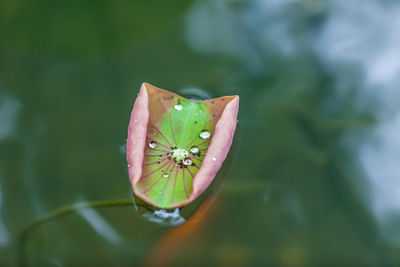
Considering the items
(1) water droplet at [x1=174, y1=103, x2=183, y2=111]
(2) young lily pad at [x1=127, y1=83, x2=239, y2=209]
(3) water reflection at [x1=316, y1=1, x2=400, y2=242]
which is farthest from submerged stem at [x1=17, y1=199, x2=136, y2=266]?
(3) water reflection at [x1=316, y1=1, x2=400, y2=242]

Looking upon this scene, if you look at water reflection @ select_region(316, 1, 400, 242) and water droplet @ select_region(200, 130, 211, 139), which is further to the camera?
water reflection @ select_region(316, 1, 400, 242)

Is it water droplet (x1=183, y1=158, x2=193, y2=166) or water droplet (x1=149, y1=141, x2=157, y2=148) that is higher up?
water droplet (x1=149, y1=141, x2=157, y2=148)

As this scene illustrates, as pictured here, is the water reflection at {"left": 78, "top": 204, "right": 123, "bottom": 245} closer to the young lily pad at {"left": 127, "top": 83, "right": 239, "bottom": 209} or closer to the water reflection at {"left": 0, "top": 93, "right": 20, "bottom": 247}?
the young lily pad at {"left": 127, "top": 83, "right": 239, "bottom": 209}

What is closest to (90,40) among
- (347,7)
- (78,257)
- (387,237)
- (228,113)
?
(228,113)

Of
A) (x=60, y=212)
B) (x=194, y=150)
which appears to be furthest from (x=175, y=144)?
(x=60, y=212)

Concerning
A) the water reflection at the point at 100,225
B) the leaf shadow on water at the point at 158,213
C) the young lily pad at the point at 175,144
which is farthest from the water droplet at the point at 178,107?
the water reflection at the point at 100,225

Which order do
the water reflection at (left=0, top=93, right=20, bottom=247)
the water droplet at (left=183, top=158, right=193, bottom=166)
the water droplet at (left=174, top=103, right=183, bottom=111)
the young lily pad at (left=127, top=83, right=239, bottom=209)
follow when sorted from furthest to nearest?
the water reflection at (left=0, top=93, right=20, bottom=247)
the water droplet at (left=174, top=103, right=183, bottom=111)
the water droplet at (left=183, top=158, right=193, bottom=166)
the young lily pad at (left=127, top=83, right=239, bottom=209)

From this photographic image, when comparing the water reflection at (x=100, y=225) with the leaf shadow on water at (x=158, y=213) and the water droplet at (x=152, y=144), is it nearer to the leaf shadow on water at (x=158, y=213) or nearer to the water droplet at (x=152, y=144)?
the leaf shadow on water at (x=158, y=213)
